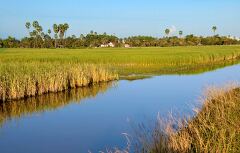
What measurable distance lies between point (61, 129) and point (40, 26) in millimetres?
86161

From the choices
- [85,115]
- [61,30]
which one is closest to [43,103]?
[85,115]

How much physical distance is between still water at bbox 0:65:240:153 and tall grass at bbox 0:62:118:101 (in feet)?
1.55

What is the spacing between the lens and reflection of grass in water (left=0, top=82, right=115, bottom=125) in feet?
42.7

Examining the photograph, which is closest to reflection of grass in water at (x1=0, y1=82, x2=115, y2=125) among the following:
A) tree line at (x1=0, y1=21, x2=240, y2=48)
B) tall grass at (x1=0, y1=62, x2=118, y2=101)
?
tall grass at (x1=0, y1=62, x2=118, y2=101)

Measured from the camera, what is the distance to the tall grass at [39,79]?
14414mm

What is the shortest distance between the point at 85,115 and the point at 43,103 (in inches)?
99.1

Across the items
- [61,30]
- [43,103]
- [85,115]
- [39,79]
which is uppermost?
[61,30]

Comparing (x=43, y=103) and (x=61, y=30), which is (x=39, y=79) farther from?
(x=61, y=30)

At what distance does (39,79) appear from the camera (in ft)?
51.5

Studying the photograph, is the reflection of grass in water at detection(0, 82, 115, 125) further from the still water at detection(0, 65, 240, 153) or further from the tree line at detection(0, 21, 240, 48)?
the tree line at detection(0, 21, 240, 48)

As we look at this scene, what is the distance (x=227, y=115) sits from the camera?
25.1 ft

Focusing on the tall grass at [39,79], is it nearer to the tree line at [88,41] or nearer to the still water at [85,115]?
the still water at [85,115]

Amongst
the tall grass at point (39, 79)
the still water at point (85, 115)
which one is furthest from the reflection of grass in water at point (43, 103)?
the tall grass at point (39, 79)

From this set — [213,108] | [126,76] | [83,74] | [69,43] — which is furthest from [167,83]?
[69,43]
